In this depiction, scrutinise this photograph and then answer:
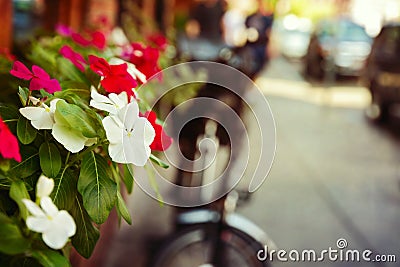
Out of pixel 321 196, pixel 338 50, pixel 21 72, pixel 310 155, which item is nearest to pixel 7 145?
pixel 21 72

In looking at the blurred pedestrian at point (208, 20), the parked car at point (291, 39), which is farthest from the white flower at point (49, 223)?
the parked car at point (291, 39)

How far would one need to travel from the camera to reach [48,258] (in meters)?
1.29

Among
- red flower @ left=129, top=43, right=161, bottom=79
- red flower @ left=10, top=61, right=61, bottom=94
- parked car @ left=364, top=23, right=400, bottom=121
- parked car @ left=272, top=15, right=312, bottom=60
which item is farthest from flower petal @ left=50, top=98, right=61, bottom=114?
parked car @ left=272, top=15, right=312, bottom=60

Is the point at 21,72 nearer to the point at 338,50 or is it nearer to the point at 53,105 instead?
the point at 53,105

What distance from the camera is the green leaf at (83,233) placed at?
151 centimetres

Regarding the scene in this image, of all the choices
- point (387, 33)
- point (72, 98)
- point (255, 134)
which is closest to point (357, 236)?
point (255, 134)

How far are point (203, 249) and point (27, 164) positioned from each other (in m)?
2.22

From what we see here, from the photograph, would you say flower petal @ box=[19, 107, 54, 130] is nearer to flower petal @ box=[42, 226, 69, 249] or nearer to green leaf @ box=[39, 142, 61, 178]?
green leaf @ box=[39, 142, 61, 178]

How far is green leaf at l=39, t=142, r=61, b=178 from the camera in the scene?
1.47 m

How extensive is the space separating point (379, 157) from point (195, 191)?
5.38 metres

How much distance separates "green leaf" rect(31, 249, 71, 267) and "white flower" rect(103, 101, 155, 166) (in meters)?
0.25

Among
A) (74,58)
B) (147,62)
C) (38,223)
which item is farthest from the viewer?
(147,62)

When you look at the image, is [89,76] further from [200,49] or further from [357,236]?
[200,49]

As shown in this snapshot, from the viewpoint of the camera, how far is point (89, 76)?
6.93 feet
